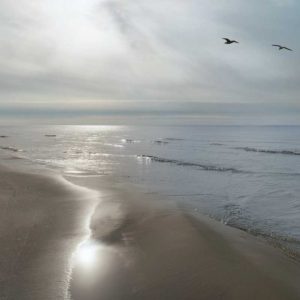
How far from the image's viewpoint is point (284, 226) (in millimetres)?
11742

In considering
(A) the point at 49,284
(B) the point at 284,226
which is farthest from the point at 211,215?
(A) the point at 49,284

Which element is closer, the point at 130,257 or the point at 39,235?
the point at 130,257

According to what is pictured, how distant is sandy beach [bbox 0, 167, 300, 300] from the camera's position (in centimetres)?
643

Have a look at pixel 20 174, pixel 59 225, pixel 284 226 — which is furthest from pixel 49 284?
pixel 20 174

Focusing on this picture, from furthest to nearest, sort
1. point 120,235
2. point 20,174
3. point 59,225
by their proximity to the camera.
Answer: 1. point 20,174
2. point 59,225
3. point 120,235

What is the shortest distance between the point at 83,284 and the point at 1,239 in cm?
310

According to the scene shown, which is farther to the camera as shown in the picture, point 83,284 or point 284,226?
point 284,226

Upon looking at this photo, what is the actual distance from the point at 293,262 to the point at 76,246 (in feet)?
14.6

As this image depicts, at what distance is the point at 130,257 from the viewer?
26.3ft

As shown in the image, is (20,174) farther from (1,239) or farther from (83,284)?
(83,284)

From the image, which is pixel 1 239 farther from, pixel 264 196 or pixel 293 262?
pixel 264 196

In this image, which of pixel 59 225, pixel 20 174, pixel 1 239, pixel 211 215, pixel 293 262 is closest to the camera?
pixel 293 262

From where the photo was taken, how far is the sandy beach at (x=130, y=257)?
6430mm

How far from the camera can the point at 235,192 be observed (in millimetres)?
18031
